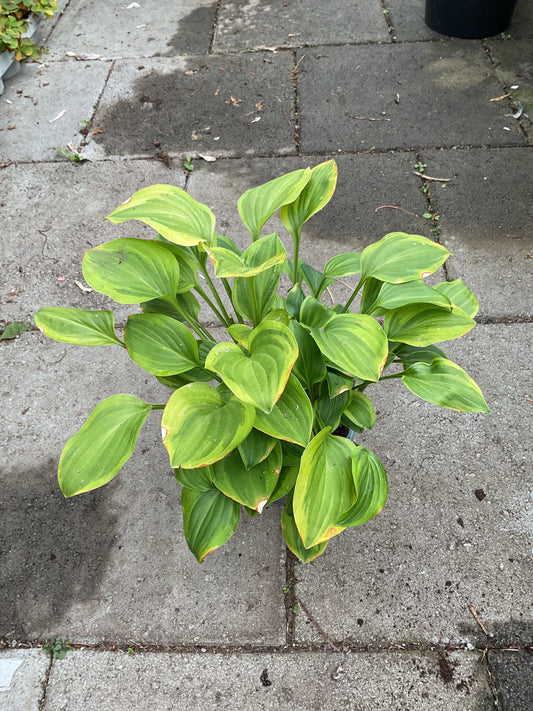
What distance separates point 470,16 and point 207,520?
12.5 ft

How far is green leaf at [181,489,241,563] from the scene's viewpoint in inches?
56.4

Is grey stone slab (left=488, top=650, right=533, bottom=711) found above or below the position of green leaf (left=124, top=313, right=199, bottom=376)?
below

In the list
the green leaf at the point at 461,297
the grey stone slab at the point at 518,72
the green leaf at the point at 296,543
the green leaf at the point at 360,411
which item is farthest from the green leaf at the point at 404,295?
the grey stone slab at the point at 518,72

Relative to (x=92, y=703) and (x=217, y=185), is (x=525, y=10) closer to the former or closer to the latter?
(x=217, y=185)

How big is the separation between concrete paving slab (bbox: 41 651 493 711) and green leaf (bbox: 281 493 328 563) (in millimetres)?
337

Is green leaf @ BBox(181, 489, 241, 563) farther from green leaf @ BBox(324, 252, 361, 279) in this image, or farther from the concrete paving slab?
green leaf @ BBox(324, 252, 361, 279)

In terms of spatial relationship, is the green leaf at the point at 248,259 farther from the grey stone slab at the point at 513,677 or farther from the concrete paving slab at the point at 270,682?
the grey stone slab at the point at 513,677

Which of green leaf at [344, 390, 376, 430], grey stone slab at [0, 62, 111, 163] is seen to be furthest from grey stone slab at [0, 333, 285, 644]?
grey stone slab at [0, 62, 111, 163]

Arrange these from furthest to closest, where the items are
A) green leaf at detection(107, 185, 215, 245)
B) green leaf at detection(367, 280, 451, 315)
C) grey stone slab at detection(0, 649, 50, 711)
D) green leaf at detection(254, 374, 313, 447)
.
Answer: grey stone slab at detection(0, 649, 50, 711)
green leaf at detection(367, 280, 451, 315)
green leaf at detection(107, 185, 215, 245)
green leaf at detection(254, 374, 313, 447)

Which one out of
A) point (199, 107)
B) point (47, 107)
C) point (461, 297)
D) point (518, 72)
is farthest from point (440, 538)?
point (47, 107)

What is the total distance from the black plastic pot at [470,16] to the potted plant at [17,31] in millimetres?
2691

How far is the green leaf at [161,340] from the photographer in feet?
4.38

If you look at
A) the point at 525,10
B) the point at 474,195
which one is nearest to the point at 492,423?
the point at 474,195

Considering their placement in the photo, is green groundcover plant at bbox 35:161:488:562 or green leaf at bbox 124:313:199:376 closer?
green groundcover plant at bbox 35:161:488:562
